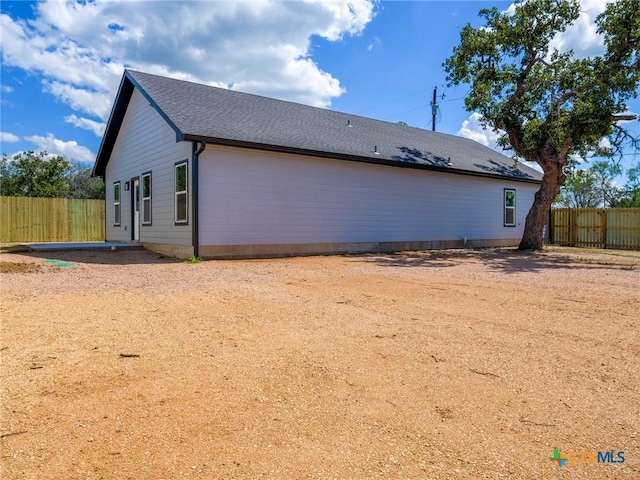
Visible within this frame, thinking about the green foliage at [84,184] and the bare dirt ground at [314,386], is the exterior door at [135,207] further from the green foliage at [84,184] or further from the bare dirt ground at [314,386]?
the green foliage at [84,184]

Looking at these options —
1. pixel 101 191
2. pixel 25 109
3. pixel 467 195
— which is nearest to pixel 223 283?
pixel 467 195

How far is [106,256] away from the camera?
454 inches

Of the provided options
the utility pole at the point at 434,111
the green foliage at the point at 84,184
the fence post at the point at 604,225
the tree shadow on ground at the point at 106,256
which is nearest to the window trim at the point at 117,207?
the tree shadow on ground at the point at 106,256

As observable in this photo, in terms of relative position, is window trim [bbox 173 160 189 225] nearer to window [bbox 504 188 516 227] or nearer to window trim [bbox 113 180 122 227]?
window trim [bbox 113 180 122 227]

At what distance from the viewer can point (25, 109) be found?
20.4 meters

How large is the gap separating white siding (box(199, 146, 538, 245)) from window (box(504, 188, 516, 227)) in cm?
75

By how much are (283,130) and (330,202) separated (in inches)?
106

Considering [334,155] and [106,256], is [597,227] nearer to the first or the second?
[334,155]

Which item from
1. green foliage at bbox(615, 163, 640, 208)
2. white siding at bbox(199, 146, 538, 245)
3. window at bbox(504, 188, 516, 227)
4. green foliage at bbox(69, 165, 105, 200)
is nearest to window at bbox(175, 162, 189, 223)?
white siding at bbox(199, 146, 538, 245)

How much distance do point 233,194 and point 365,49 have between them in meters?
7.83

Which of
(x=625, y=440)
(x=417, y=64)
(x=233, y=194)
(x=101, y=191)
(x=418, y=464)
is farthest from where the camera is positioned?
(x=101, y=191)

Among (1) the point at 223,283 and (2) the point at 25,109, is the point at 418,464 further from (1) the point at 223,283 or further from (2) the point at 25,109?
(2) the point at 25,109

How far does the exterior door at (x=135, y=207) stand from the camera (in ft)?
48.7

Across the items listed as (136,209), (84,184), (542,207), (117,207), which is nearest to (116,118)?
(117,207)
